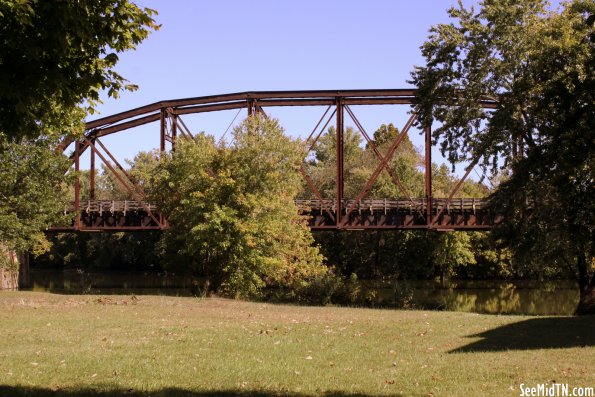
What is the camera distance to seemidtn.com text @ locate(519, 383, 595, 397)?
30.1 feet

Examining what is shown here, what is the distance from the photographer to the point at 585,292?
27.7 m

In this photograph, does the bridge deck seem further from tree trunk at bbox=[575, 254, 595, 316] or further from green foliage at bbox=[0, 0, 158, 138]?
green foliage at bbox=[0, 0, 158, 138]

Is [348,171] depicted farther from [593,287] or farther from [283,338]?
[283,338]

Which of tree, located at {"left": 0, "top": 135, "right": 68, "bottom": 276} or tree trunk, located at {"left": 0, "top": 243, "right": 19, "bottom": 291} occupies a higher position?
tree, located at {"left": 0, "top": 135, "right": 68, "bottom": 276}

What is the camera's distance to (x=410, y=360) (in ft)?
42.1

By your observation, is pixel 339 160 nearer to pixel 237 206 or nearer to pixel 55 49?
pixel 237 206

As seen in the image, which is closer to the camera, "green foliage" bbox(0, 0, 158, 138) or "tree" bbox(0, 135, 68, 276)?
"green foliage" bbox(0, 0, 158, 138)

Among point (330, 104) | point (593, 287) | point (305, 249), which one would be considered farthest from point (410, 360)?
point (330, 104)

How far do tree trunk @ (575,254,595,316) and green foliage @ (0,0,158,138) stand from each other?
23659mm

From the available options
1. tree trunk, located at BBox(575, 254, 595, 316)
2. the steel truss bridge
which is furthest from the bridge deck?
tree trunk, located at BBox(575, 254, 595, 316)

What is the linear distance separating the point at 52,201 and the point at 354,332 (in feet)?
81.9

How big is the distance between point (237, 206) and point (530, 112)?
16063mm

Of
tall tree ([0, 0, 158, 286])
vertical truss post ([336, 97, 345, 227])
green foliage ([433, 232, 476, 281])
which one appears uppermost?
vertical truss post ([336, 97, 345, 227])

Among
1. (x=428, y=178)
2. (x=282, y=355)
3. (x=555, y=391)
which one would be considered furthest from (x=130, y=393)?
(x=428, y=178)
